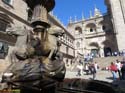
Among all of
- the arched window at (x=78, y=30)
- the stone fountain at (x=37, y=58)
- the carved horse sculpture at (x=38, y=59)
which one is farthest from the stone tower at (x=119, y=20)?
the carved horse sculpture at (x=38, y=59)

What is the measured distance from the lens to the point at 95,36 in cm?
4256

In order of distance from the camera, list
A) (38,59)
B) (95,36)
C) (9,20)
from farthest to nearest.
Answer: (95,36) → (9,20) → (38,59)

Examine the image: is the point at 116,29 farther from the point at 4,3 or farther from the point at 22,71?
the point at 22,71

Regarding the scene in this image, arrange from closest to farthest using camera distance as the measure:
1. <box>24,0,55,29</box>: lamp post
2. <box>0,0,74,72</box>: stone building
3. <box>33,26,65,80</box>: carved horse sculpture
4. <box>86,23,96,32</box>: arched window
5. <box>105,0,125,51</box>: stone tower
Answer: <box>33,26,65,80</box>: carved horse sculpture → <box>24,0,55,29</box>: lamp post → <box>0,0,74,72</box>: stone building → <box>105,0,125,51</box>: stone tower → <box>86,23,96,32</box>: arched window

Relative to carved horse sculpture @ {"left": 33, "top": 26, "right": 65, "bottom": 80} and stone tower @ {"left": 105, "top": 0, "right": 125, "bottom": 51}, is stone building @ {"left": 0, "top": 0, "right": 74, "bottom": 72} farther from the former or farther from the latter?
stone tower @ {"left": 105, "top": 0, "right": 125, "bottom": 51}

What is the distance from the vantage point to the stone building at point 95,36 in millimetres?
40031

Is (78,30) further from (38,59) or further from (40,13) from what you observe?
(38,59)

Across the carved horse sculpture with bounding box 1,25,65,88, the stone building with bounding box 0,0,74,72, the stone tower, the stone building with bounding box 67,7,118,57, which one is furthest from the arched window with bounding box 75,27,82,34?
the carved horse sculpture with bounding box 1,25,65,88

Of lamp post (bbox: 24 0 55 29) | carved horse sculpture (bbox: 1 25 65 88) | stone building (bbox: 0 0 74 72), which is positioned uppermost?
stone building (bbox: 0 0 74 72)

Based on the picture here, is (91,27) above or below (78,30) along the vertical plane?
above

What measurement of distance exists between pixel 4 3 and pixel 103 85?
46.5 ft

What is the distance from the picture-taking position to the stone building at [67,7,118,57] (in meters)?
40.0

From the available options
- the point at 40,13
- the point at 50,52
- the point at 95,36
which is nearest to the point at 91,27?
the point at 95,36

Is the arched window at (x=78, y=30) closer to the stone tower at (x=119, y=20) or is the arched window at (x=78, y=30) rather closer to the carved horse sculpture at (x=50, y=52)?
the stone tower at (x=119, y=20)
